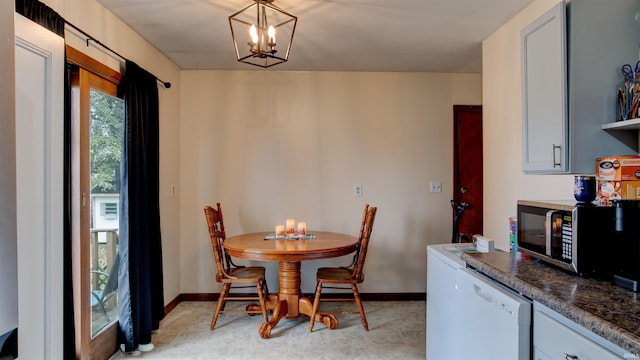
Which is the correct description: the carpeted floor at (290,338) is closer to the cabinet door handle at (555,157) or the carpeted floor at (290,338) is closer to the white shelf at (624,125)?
the cabinet door handle at (555,157)

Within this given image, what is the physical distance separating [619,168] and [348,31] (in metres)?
1.91

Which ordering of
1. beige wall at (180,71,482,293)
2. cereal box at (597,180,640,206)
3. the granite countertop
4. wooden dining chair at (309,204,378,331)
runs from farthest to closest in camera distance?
1. beige wall at (180,71,482,293)
2. wooden dining chair at (309,204,378,331)
3. cereal box at (597,180,640,206)
4. the granite countertop

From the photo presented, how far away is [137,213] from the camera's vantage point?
2.55 meters

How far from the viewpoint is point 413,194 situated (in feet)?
12.2

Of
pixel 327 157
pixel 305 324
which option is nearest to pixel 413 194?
pixel 327 157

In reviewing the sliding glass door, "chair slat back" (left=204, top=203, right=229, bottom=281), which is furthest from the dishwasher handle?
the sliding glass door

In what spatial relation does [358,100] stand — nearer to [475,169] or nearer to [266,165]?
[266,165]

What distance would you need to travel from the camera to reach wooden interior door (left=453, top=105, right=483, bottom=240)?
3743mm

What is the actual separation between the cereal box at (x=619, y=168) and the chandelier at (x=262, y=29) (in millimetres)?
1595

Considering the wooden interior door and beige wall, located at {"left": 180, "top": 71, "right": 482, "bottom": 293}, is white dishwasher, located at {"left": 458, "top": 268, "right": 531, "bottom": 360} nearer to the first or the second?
beige wall, located at {"left": 180, "top": 71, "right": 482, "bottom": 293}

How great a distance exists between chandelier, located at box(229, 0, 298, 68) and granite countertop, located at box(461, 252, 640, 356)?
1.59m

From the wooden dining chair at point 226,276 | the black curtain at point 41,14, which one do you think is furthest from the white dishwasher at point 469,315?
the black curtain at point 41,14

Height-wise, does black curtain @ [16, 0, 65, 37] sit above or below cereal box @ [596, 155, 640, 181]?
above

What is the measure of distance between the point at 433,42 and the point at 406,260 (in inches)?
83.3
